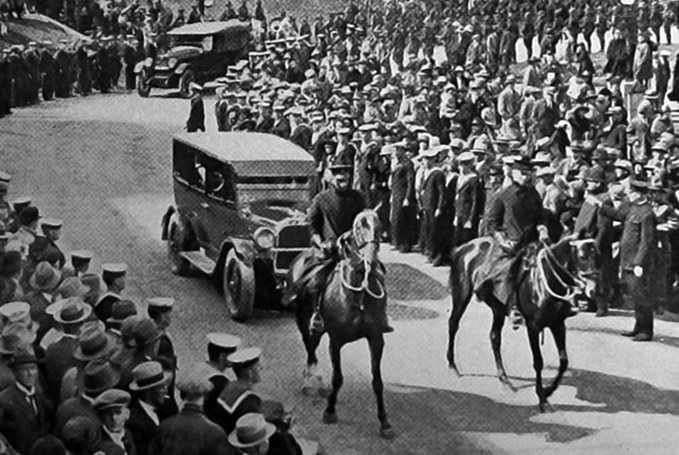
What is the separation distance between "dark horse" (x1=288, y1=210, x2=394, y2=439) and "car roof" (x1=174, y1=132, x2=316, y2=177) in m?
1.34

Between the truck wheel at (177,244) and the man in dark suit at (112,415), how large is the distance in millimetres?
3233

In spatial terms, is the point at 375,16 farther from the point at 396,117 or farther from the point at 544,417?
the point at 544,417

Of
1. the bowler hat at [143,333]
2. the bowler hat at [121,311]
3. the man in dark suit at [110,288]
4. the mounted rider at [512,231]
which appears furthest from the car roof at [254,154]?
the bowler hat at [143,333]

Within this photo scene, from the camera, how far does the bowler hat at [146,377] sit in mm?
5688

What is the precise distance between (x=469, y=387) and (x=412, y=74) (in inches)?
246

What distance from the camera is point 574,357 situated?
314 inches

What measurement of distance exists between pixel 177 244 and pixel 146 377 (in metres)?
3.04

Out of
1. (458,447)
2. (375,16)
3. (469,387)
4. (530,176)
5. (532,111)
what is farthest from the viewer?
(375,16)

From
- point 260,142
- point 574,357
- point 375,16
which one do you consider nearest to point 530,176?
point 574,357

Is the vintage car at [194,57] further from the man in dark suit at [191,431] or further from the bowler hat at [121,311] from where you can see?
the man in dark suit at [191,431]

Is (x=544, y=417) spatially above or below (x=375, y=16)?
below

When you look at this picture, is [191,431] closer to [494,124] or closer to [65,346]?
[65,346]

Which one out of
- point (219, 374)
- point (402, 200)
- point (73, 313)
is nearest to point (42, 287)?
point (73, 313)

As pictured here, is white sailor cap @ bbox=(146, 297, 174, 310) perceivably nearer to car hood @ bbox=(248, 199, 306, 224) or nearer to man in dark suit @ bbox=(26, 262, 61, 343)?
man in dark suit @ bbox=(26, 262, 61, 343)
